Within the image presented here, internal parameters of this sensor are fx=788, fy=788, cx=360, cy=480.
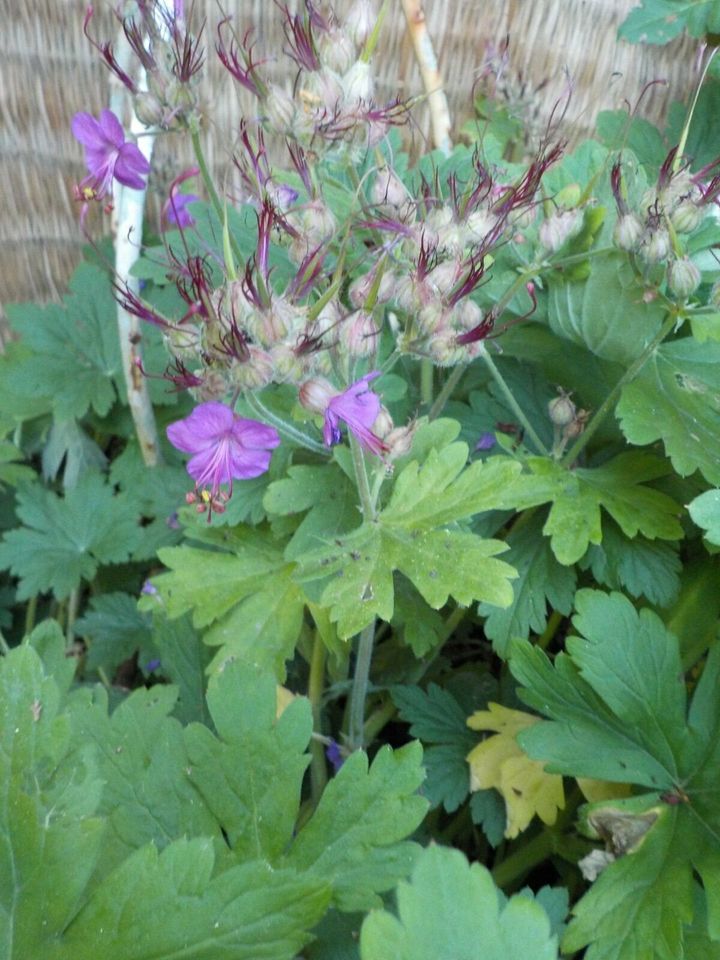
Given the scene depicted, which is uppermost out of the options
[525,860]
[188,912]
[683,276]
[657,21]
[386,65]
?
[657,21]

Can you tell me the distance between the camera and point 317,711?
129cm

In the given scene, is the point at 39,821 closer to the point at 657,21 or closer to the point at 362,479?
the point at 362,479

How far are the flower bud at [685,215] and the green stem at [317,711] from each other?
0.78 m

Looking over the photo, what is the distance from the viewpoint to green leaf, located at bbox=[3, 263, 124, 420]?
167 centimetres

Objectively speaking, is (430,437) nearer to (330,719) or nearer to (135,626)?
(330,719)

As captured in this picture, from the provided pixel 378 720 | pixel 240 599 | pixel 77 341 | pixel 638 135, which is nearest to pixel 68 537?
pixel 77 341

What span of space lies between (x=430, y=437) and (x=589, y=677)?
0.37 m

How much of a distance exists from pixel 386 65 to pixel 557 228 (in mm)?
692

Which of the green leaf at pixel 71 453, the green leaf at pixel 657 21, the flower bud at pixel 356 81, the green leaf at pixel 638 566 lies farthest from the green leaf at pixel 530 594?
the green leaf at pixel 71 453

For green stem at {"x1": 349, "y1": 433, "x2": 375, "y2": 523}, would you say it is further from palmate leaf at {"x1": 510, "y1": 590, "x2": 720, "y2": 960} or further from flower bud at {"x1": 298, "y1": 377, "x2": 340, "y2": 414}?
palmate leaf at {"x1": 510, "y1": 590, "x2": 720, "y2": 960}

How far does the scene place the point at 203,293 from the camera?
32.2 inches

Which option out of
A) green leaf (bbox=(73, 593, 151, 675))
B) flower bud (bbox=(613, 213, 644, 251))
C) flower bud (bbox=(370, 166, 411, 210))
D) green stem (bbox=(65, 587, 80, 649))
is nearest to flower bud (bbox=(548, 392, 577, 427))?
flower bud (bbox=(613, 213, 644, 251))

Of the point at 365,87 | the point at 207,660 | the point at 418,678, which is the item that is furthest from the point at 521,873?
the point at 365,87

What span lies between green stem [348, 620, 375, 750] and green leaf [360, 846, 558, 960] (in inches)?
16.9
